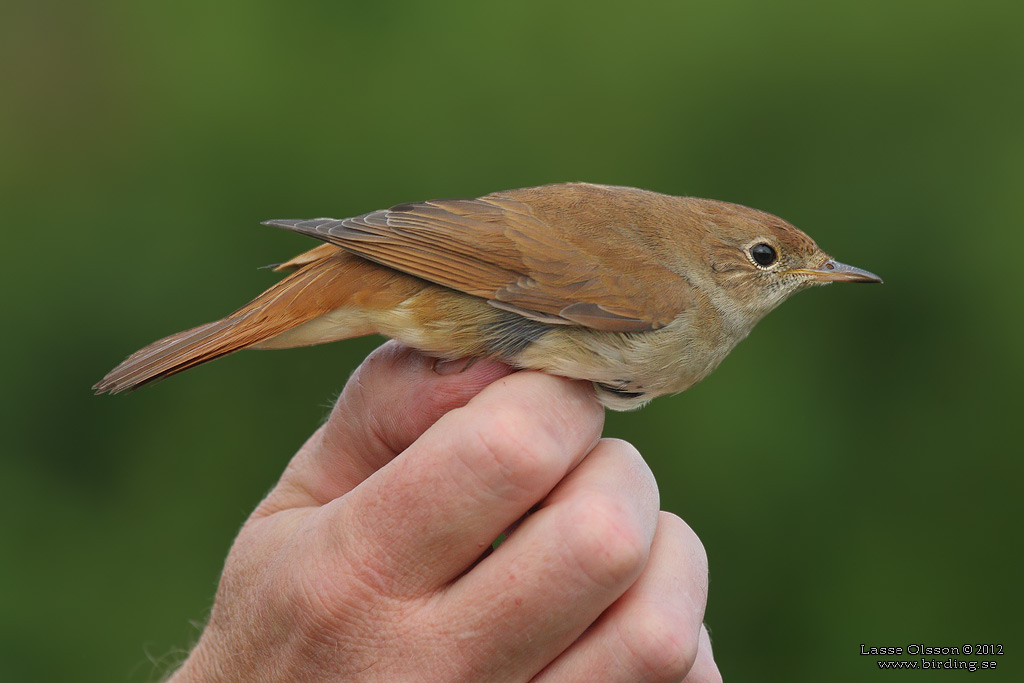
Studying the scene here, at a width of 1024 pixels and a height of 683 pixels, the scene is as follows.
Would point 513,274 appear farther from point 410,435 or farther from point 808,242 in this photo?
point 808,242

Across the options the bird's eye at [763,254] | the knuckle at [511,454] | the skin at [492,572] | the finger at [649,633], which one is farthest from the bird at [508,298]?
the finger at [649,633]

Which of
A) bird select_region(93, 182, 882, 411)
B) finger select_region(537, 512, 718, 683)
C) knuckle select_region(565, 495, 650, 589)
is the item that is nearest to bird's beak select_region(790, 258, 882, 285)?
bird select_region(93, 182, 882, 411)

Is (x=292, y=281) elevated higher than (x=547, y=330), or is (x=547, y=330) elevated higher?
(x=292, y=281)

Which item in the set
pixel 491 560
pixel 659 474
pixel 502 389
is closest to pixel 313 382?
pixel 659 474

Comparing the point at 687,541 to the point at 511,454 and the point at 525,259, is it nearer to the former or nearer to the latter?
the point at 511,454

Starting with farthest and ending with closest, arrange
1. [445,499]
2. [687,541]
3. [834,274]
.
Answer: [834,274], [687,541], [445,499]

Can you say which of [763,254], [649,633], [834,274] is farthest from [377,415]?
[834,274]

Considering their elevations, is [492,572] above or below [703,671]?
above
